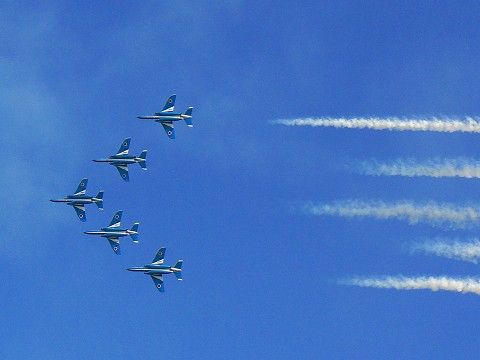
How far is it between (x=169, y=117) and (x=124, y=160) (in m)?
9.52

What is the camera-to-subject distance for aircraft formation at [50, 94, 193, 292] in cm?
13775

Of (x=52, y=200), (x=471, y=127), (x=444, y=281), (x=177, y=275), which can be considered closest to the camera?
(x=444, y=281)

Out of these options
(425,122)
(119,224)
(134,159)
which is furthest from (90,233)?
(425,122)

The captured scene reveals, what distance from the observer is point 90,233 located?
144500 mm

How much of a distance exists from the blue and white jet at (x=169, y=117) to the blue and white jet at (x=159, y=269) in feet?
59.9

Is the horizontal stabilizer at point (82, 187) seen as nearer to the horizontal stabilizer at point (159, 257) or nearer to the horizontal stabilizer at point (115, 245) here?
the horizontal stabilizer at point (115, 245)

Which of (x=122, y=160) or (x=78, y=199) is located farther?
(x=78, y=199)

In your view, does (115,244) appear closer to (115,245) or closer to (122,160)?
(115,245)

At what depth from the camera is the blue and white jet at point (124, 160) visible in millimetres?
138875

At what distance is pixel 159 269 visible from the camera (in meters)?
139

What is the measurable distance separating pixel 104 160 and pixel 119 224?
1001 cm

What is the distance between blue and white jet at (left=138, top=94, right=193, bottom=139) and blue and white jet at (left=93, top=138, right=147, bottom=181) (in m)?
4.83

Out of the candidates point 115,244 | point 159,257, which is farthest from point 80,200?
point 159,257

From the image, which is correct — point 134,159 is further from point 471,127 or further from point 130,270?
point 471,127
